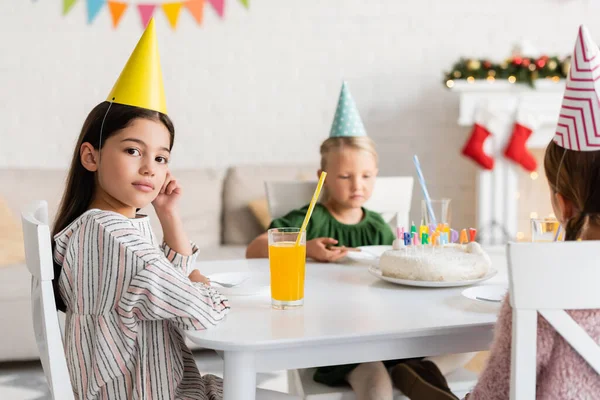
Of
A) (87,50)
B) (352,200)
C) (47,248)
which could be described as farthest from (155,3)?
(47,248)

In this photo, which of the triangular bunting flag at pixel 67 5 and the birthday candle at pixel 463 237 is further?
the triangular bunting flag at pixel 67 5

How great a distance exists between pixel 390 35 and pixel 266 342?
3.13 meters

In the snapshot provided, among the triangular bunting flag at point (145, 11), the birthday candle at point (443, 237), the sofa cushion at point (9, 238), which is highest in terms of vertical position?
the triangular bunting flag at point (145, 11)

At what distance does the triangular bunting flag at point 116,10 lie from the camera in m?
3.55

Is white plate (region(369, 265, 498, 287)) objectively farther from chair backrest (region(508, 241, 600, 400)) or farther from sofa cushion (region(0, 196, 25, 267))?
sofa cushion (region(0, 196, 25, 267))

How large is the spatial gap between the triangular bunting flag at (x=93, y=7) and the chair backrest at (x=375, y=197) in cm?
171

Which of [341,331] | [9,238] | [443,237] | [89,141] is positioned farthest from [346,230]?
[9,238]

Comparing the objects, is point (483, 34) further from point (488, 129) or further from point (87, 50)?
point (87, 50)

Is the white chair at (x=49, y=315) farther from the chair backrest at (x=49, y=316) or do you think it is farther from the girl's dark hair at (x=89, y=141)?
Answer: the girl's dark hair at (x=89, y=141)

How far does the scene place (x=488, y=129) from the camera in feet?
11.9

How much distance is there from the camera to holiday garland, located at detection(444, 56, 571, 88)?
358cm

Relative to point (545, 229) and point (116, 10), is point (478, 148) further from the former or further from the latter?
point (545, 229)

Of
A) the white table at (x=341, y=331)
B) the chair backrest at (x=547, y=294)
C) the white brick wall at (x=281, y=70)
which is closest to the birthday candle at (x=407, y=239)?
the white table at (x=341, y=331)

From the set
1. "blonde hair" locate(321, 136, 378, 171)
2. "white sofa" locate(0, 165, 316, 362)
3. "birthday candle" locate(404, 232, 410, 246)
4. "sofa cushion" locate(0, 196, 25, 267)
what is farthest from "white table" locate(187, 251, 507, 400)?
"sofa cushion" locate(0, 196, 25, 267)
